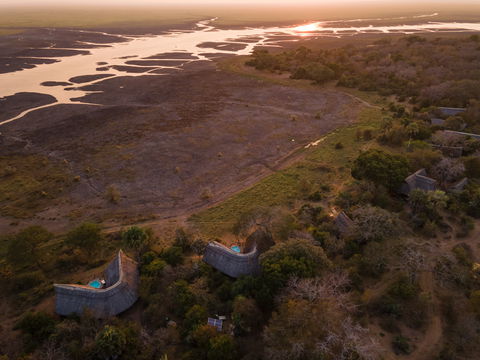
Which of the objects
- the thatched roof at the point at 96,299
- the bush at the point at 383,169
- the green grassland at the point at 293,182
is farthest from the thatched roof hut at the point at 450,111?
the thatched roof at the point at 96,299

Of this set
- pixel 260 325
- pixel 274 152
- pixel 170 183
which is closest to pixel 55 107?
pixel 170 183

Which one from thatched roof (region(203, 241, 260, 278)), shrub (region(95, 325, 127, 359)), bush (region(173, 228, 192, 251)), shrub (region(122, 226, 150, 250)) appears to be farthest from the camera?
bush (region(173, 228, 192, 251))

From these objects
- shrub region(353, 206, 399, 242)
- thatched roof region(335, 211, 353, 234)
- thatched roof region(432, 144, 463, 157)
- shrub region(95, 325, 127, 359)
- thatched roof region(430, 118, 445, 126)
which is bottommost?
shrub region(95, 325, 127, 359)

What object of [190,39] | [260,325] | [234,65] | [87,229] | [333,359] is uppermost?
[190,39]

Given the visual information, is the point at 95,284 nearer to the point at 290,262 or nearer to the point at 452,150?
the point at 290,262

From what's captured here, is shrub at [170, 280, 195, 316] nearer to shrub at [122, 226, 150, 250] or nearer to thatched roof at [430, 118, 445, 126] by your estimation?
shrub at [122, 226, 150, 250]

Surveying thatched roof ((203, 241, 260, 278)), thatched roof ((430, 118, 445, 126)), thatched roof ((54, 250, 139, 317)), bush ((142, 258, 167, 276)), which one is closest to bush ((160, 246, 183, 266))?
bush ((142, 258, 167, 276))

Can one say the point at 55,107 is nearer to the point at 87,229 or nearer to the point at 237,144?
the point at 237,144
